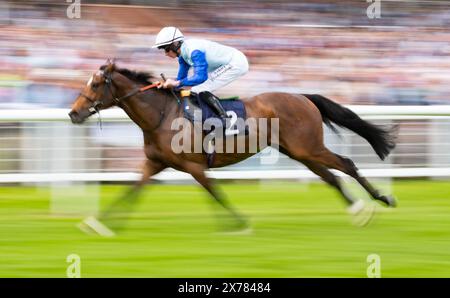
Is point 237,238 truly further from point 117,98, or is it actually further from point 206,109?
point 117,98

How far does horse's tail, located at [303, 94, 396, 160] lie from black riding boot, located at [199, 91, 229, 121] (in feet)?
2.85

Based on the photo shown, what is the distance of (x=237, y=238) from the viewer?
5453mm

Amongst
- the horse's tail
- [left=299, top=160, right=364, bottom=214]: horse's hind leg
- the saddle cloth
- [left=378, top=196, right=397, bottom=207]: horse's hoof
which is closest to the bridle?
the saddle cloth

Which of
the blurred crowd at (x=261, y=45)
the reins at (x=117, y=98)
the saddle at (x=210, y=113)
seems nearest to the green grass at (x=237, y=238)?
the saddle at (x=210, y=113)

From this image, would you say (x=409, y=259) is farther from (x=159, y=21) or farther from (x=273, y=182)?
(x=159, y=21)

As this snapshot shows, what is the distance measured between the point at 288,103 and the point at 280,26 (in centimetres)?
476

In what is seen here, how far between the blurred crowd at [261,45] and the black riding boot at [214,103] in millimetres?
3599

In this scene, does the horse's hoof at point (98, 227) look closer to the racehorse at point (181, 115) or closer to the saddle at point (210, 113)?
the racehorse at point (181, 115)

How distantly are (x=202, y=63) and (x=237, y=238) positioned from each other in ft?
3.92

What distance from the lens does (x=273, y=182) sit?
7.96m

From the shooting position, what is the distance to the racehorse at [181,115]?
568 cm

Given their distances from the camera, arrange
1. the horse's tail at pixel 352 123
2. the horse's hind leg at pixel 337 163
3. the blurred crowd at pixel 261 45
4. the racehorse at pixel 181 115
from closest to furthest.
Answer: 1. the racehorse at pixel 181 115
2. the horse's hind leg at pixel 337 163
3. the horse's tail at pixel 352 123
4. the blurred crowd at pixel 261 45

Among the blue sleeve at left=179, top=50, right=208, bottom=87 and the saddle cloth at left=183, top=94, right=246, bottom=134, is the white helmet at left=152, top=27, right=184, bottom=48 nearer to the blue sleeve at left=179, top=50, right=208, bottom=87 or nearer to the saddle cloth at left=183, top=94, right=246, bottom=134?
the blue sleeve at left=179, top=50, right=208, bottom=87
